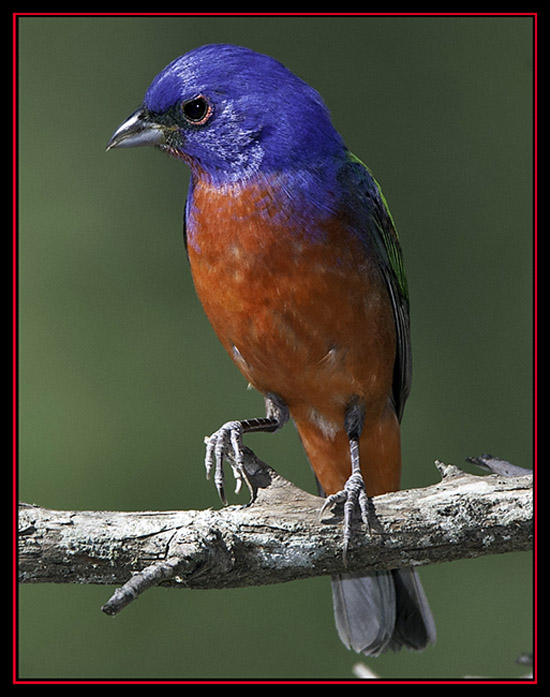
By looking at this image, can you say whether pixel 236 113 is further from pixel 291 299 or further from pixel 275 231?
pixel 291 299

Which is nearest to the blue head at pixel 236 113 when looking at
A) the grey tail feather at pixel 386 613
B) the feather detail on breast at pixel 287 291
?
the feather detail on breast at pixel 287 291

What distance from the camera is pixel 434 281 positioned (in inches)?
296

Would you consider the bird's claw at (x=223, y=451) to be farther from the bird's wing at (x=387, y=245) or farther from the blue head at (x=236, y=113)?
the blue head at (x=236, y=113)

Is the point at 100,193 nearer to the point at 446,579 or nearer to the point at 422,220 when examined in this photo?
the point at 422,220

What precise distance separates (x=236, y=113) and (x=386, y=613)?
9.36 feet

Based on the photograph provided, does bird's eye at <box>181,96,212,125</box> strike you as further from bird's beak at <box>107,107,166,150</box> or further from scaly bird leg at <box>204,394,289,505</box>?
scaly bird leg at <box>204,394,289,505</box>

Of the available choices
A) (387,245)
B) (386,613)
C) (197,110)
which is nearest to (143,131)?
(197,110)

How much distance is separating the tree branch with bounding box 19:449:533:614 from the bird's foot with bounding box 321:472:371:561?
0.04 m

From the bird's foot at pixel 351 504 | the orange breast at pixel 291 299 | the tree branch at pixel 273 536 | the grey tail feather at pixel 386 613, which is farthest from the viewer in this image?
the grey tail feather at pixel 386 613

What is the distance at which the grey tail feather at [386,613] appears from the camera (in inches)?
203

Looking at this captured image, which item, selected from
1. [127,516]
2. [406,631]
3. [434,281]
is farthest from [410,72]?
[127,516]

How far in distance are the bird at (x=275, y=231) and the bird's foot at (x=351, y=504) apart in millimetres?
169

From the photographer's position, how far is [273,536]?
3.86 metres

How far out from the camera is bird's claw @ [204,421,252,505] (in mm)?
4508
